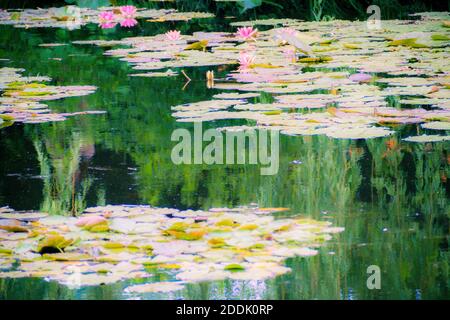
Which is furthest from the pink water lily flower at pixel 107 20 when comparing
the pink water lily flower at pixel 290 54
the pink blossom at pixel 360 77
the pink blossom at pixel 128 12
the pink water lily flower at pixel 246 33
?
the pink blossom at pixel 360 77

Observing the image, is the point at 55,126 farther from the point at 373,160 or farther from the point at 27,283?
the point at 27,283

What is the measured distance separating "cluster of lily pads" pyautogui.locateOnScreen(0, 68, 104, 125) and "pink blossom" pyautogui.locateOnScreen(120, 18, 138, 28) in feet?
8.65

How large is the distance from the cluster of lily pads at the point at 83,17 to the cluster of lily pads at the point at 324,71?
1.24m

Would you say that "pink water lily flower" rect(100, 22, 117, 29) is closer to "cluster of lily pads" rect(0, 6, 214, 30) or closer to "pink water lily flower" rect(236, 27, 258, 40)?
"cluster of lily pads" rect(0, 6, 214, 30)

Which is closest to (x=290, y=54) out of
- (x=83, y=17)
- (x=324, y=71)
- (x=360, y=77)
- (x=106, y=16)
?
(x=324, y=71)

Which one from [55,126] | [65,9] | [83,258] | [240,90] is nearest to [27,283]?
[83,258]

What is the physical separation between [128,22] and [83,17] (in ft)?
2.88

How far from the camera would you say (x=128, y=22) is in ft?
29.8

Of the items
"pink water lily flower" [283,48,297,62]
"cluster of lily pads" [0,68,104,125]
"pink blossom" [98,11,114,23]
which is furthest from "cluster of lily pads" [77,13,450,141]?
"pink blossom" [98,11,114,23]

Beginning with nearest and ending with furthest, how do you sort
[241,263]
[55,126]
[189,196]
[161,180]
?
[241,263]
[189,196]
[161,180]
[55,126]

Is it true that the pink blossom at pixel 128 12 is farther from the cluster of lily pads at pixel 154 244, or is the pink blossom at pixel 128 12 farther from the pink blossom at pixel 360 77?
the cluster of lily pads at pixel 154 244

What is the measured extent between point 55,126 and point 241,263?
7.44 feet

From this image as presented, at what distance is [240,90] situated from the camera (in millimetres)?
5590

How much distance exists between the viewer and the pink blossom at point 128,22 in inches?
350
